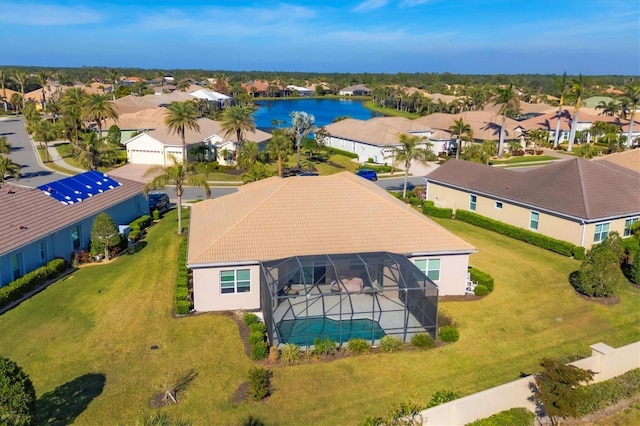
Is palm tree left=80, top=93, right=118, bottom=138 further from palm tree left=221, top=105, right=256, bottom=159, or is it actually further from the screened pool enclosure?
the screened pool enclosure

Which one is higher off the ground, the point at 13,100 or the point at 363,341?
the point at 13,100

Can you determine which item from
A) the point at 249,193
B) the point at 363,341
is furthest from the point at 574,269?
the point at 249,193

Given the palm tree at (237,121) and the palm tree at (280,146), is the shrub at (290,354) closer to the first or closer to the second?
the palm tree at (280,146)

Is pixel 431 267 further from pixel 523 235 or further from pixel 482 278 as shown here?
pixel 523 235

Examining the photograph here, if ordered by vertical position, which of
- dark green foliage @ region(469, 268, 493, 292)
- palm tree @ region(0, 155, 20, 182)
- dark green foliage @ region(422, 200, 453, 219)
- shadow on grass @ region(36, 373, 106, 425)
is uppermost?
palm tree @ region(0, 155, 20, 182)

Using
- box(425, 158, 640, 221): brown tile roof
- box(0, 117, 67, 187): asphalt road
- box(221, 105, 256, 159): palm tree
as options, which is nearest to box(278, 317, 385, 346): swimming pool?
box(425, 158, 640, 221): brown tile roof

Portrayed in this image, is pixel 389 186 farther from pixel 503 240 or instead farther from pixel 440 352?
pixel 440 352

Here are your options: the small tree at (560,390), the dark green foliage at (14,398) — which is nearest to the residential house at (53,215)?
the dark green foliage at (14,398)
